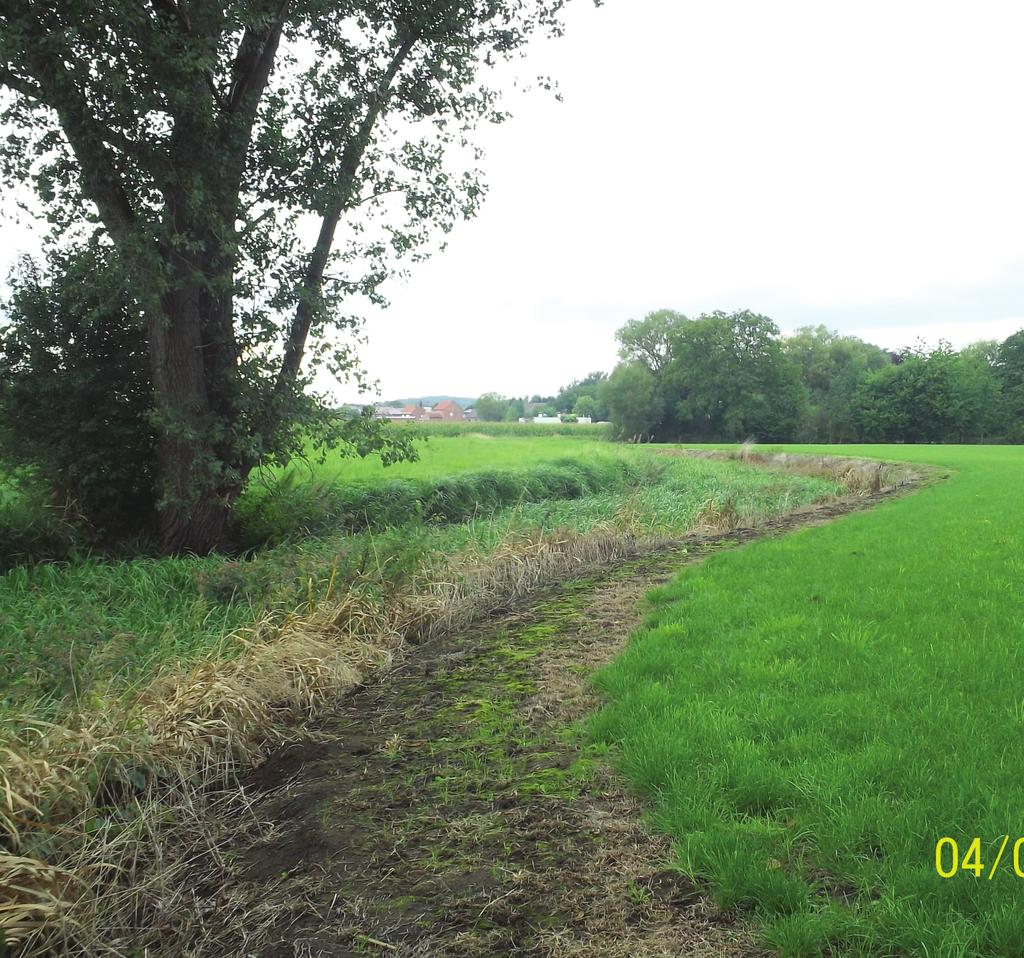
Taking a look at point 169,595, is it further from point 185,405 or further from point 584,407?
point 584,407

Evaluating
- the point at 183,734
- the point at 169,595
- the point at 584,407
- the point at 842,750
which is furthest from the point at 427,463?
the point at 584,407

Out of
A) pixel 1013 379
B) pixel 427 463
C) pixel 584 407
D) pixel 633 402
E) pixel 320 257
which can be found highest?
pixel 1013 379

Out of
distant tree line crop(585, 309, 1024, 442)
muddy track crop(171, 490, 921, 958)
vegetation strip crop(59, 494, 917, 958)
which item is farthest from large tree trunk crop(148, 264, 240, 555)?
distant tree line crop(585, 309, 1024, 442)

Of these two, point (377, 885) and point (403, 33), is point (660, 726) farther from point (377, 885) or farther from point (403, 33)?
point (403, 33)

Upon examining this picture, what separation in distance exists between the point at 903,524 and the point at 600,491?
858cm

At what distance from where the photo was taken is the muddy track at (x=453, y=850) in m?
2.76

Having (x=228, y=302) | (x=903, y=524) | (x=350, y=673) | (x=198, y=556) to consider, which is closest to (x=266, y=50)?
(x=228, y=302)

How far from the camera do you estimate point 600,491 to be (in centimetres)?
1912

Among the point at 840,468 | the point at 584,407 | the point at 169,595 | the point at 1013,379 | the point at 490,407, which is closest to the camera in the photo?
the point at 169,595

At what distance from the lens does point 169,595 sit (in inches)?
325

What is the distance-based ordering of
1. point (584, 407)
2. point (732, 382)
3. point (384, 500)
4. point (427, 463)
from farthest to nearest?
point (584, 407)
point (732, 382)
point (427, 463)
point (384, 500)

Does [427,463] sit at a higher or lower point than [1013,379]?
lower
